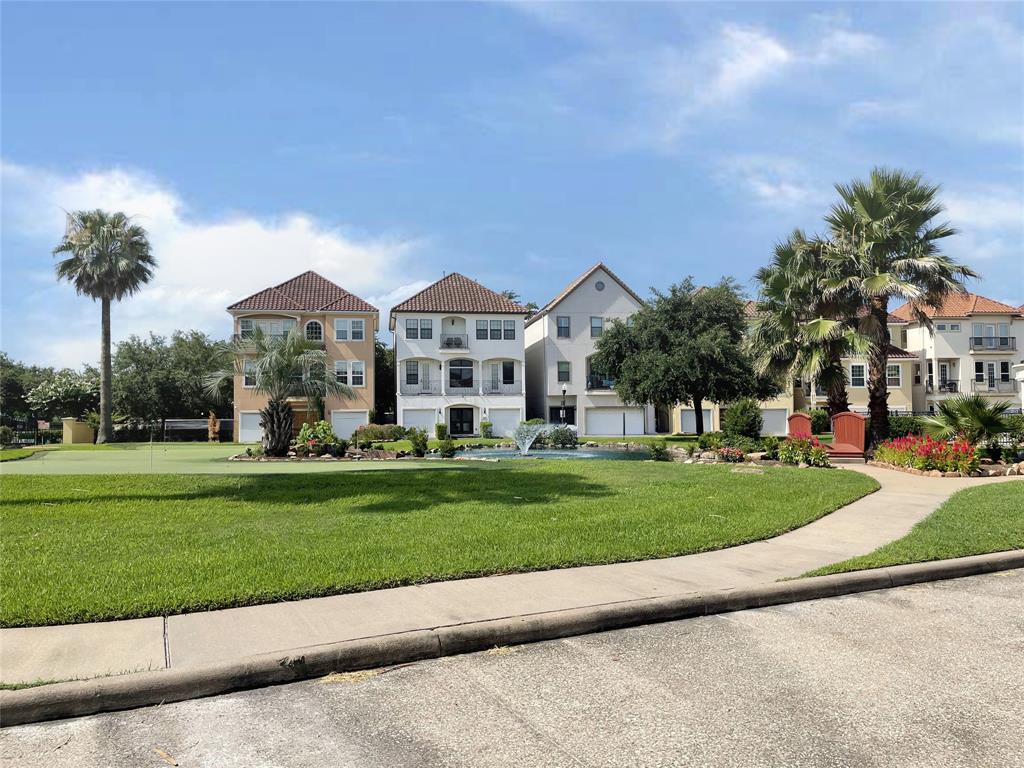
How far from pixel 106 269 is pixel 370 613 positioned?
167 feet

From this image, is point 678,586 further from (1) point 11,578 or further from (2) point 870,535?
(1) point 11,578

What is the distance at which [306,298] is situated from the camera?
53406mm

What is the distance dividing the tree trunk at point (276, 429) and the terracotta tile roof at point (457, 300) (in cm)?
2490

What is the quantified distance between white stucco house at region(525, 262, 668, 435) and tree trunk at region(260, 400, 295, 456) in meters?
28.6

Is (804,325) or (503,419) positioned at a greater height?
(804,325)

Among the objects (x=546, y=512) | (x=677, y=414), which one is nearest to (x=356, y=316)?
(x=677, y=414)

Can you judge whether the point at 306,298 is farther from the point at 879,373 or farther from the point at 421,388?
the point at 879,373

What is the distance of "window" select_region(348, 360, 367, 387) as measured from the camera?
52625mm

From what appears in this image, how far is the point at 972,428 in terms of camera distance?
18906mm

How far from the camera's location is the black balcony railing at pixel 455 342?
175ft

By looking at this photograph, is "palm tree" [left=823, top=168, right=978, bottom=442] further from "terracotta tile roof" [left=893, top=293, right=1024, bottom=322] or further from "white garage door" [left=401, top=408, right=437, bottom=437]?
"terracotta tile roof" [left=893, top=293, right=1024, bottom=322]

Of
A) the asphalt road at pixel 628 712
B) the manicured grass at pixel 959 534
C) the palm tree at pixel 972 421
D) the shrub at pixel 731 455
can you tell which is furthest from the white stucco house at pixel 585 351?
the asphalt road at pixel 628 712

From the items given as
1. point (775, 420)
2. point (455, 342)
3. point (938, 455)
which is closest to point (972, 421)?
point (938, 455)

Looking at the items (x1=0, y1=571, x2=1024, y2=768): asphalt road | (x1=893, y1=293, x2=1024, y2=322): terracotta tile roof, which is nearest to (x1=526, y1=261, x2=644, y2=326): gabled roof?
(x1=893, y1=293, x2=1024, y2=322): terracotta tile roof
